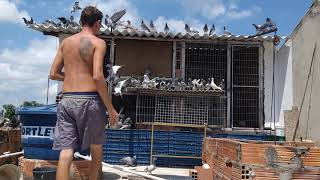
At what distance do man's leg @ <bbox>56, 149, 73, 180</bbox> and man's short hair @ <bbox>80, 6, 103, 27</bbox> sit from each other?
1268 millimetres

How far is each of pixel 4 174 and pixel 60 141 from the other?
1.92 metres

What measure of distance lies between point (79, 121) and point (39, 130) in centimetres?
247

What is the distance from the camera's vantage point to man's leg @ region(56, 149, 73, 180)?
3959mm

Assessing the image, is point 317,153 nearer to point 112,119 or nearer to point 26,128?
point 112,119

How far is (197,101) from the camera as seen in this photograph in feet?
36.8

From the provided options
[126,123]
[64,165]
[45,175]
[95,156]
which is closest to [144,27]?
[126,123]

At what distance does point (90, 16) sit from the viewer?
430cm

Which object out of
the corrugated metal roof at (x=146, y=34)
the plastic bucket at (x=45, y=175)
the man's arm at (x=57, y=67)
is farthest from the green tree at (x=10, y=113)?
the man's arm at (x=57, y=67)

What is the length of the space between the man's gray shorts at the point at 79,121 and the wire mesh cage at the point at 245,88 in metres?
8.09

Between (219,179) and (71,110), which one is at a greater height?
(71,110)

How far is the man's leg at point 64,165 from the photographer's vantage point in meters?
3.96

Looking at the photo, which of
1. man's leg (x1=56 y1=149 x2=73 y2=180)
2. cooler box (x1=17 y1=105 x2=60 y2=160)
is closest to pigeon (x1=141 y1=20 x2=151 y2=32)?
cooler box (x1=17 y1=105 x2=60 y2=160)

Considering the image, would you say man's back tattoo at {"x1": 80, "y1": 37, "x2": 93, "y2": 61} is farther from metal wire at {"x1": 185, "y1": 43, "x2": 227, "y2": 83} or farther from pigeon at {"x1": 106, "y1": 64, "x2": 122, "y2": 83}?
metal wire at {"x1": 185, "y1": 43, "x2": 227, "y2": 83}

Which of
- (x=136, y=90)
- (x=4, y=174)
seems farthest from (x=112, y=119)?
(x=136, y=90)
